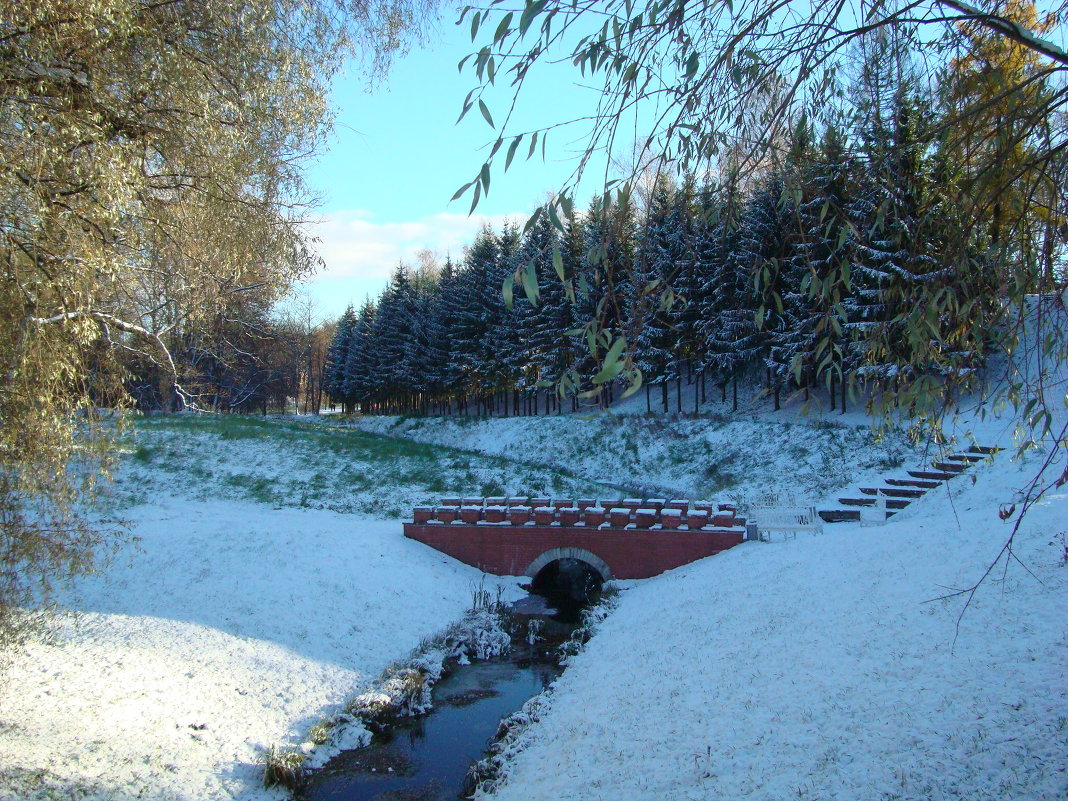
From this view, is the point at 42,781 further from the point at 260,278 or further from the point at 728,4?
the point at 728,4

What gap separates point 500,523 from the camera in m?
17.0

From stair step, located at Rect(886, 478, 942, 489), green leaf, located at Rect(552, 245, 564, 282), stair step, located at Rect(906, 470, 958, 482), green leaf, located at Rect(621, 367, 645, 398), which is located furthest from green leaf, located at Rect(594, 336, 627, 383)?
stair step, located at Rect(886, 478, 942, 489)

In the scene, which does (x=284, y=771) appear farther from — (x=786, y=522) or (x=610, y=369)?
(x=786, y=522)

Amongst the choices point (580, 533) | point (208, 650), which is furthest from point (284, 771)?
point (580, 533)

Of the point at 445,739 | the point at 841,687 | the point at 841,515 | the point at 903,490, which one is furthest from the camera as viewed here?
the point at 903,490

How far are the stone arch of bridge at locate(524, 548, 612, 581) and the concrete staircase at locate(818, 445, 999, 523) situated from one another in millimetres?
5115

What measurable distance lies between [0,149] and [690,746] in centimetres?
753

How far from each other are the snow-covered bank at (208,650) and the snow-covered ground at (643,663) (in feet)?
0.13

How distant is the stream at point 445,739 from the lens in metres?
8.11

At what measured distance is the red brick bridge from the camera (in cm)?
1557

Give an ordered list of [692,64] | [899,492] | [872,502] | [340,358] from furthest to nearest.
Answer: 1. [340,358]
2. [899,492]
3. [872,502]
4. [692,64]

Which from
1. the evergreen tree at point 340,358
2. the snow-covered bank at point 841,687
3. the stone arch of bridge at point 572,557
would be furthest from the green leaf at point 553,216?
the evergreen tree at point 340,358

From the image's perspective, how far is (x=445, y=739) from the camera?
9.34 metres

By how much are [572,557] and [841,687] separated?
993cm
